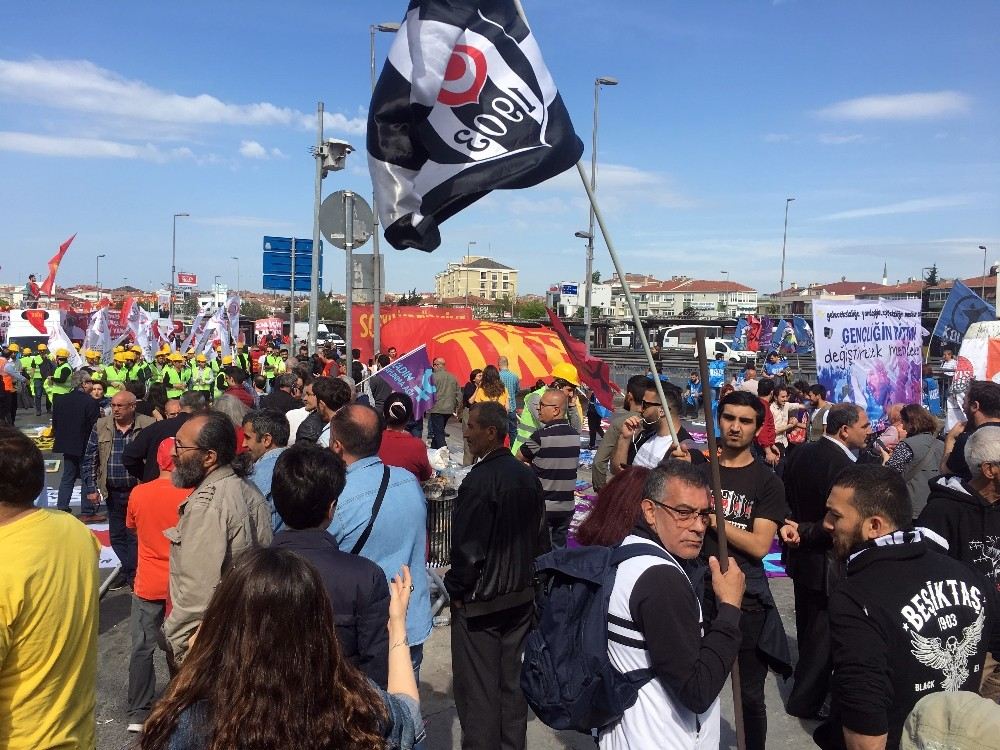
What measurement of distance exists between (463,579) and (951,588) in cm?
221

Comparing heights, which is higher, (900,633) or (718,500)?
(718,500)

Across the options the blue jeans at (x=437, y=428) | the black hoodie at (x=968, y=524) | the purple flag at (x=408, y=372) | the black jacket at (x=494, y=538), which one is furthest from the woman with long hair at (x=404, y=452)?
the blue jeans at (x=437, y=428)

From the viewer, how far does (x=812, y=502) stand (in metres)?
5.02

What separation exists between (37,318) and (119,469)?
19.3 metres

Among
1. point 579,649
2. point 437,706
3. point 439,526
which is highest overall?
point 579,649

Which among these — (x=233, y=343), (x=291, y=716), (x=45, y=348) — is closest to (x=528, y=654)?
(x=291, y=716)

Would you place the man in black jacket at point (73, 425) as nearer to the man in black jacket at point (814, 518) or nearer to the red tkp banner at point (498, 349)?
the man in black jacket at point (814, 518)

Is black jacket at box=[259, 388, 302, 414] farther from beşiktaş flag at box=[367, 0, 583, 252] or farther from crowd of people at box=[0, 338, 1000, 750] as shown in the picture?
beşiktaş flag at box=[367, 0, 583, 252]

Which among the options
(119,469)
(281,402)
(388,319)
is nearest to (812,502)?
(119,469)

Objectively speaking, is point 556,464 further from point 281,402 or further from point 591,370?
point 281,402

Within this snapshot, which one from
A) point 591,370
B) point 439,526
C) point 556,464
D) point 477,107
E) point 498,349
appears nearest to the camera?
point 477,107

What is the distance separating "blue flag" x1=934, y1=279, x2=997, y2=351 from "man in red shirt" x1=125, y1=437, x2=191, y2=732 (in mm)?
10853

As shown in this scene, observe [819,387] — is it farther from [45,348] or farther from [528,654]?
[45,348]

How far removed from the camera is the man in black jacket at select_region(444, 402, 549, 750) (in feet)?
13.4
